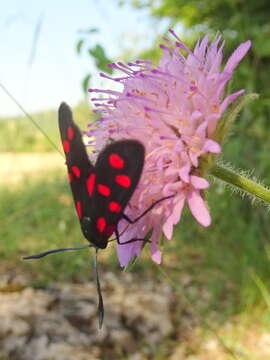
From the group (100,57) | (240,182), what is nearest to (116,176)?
(240,182)

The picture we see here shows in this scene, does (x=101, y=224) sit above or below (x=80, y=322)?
above

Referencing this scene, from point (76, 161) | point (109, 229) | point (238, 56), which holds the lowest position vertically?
point (109, 229)

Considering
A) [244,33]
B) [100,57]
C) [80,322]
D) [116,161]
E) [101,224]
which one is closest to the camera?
[116,161]

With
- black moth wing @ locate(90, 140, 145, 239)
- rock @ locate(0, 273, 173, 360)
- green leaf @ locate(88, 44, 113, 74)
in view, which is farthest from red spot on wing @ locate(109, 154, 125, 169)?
rock @ locate(0, 273, 173, 360)

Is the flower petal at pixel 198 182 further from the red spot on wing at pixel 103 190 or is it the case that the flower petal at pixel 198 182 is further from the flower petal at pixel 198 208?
the red spot on wing at pixel 103 190

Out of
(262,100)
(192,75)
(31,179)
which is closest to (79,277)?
(262,100)

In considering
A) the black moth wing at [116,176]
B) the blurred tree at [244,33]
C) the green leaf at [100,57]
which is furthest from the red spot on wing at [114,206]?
the blurred tree at [244,33]

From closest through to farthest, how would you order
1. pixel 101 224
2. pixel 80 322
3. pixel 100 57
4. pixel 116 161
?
pixel 116 161 → pixel 101 224 → pixel 100 57 → pixel 80 322

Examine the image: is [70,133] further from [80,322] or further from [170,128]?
[80,322]
